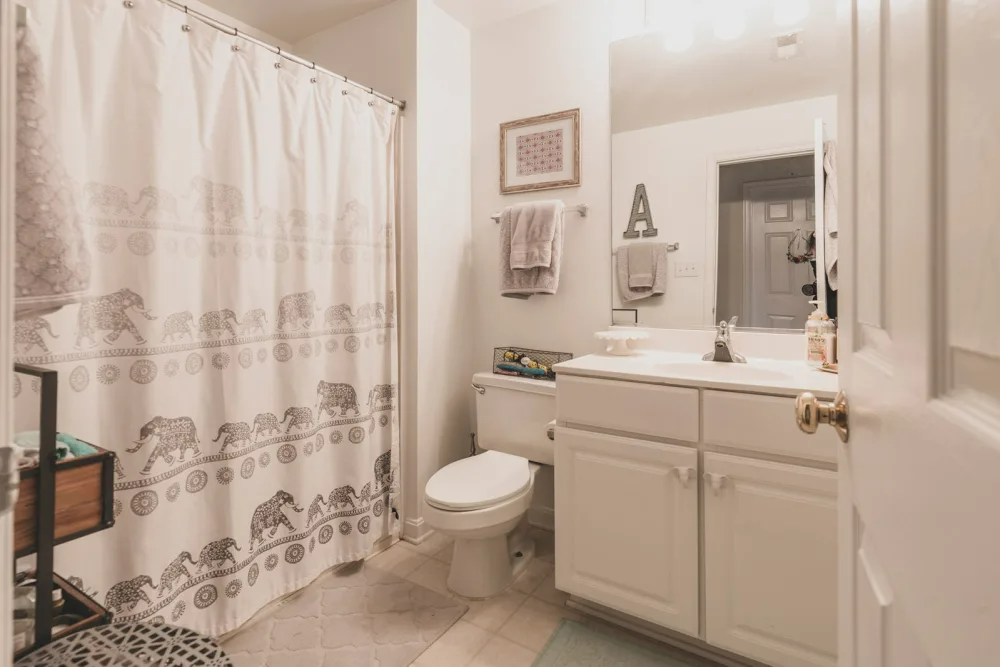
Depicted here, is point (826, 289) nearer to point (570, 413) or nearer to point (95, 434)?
point (570, 413)

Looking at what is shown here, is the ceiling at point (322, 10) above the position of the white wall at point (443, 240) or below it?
above

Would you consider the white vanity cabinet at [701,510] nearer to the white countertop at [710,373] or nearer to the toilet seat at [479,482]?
the white countertop at [710,373]

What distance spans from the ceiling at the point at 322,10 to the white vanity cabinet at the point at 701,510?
1681 mm

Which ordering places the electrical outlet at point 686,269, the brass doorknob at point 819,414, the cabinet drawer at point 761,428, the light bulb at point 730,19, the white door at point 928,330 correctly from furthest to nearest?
the electrical outlet at point 686,269
the light bulb at point 730,19
the cabinet drawer at point 761,428
the brass doorknob at point 819,414
the white door at point 928,330

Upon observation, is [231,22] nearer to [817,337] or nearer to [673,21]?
[673,21]

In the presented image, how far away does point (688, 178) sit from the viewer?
188cm

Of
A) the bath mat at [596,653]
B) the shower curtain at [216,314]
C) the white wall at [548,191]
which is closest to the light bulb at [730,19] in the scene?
the white wall at [548,191]

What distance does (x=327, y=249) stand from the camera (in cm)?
184

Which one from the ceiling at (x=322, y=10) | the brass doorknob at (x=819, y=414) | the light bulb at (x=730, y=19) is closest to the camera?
the brass doorknob at (x=819, y=414)

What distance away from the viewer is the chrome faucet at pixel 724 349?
1.71 meters

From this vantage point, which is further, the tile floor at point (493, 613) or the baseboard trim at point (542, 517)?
the baseboard trim at point (542, 517)

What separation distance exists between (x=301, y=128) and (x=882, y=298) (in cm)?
182

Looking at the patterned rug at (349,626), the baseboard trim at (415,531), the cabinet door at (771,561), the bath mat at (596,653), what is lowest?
the bath mat at (596,653)

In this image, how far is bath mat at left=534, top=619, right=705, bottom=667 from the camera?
1.48 meters
